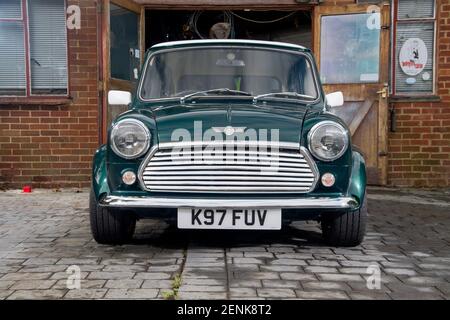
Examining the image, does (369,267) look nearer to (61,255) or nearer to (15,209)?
(61,255)

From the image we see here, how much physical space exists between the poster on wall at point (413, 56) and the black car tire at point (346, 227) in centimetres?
419

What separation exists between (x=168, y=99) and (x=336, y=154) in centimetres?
144

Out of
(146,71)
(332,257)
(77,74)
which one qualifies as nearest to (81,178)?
(77,74)

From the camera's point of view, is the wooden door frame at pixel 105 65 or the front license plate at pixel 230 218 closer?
the front license plate at pixel 230 218

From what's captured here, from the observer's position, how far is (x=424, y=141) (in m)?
7.38

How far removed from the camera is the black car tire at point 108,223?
380 cm

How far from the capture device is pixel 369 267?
3.46 meters

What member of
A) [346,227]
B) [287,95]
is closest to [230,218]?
[346,227]

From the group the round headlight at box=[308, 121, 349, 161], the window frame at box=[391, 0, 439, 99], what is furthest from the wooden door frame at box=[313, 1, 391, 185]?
the round headlight at box=[308, 121, 349, 161]

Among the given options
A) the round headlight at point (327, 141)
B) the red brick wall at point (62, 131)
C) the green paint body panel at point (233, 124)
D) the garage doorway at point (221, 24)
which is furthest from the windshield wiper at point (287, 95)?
the garage doorway at point (221, 24)

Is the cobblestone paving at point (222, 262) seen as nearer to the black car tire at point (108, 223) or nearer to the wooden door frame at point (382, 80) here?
the black car tire at point (108, 223)

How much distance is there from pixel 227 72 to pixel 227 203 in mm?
1436

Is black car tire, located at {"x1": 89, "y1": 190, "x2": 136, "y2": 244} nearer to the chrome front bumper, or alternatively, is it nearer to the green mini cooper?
the green mini cooper

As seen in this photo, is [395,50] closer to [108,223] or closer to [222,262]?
[222,262]
